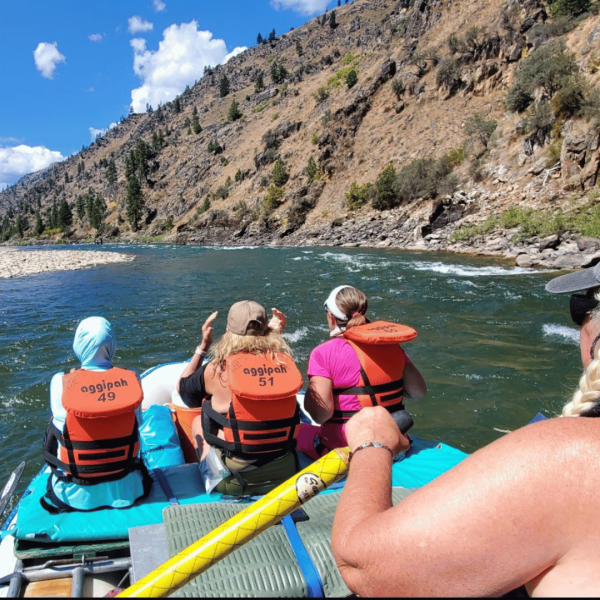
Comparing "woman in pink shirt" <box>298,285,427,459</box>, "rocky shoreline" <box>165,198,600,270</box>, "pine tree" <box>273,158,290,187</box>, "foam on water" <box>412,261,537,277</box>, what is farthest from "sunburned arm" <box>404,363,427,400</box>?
"pine tree" <box>273,158,290,187</box>

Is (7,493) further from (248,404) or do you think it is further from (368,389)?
(368,389)

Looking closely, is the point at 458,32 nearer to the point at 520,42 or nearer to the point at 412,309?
the point at 520,42

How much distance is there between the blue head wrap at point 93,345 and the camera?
9.60 ft

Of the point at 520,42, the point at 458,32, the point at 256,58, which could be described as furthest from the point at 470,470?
the point at 256,58

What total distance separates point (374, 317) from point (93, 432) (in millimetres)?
9192

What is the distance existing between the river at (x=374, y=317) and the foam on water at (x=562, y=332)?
0.14 ft

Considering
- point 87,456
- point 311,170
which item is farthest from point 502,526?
point 311,170

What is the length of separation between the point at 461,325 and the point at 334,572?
29.2 feet

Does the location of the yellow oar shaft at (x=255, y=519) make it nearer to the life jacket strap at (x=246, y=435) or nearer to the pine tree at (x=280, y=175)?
the life jacket strap at (x=246, y=435)

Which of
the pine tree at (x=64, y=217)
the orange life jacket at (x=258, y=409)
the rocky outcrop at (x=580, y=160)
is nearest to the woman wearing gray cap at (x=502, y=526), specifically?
the orange life jacket at (x=258, y=409)

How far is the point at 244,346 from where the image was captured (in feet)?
9.87

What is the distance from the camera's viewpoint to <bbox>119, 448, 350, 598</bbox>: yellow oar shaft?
138 centimetres

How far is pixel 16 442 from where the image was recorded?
18.4 ft

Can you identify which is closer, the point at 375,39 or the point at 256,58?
the point at 375,39
